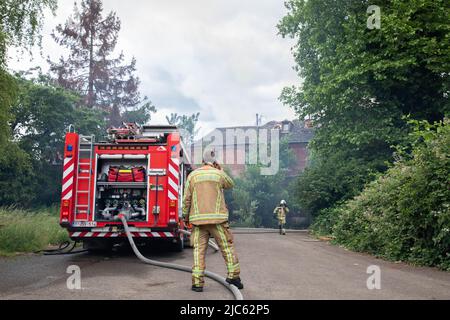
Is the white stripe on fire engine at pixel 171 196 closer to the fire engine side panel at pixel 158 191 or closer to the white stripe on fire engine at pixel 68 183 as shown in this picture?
the fire engine side panel at pixel 158 191

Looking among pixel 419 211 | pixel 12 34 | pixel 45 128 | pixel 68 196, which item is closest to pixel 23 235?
pixel 68 196

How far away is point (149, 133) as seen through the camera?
40.0 ft

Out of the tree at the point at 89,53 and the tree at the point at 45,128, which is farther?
the tree at the point at 89,53

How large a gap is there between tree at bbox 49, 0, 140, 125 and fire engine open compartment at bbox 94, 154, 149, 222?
101 feet

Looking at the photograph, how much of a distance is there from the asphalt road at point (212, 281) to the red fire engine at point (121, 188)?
2.11 ft

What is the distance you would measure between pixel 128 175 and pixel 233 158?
45375 millimetres

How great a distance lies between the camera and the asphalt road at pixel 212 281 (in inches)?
222

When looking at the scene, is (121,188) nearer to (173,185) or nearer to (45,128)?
(173,185)

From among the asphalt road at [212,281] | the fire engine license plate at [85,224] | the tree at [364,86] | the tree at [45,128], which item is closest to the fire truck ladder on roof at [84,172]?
the fire engine license plate at [85,224]

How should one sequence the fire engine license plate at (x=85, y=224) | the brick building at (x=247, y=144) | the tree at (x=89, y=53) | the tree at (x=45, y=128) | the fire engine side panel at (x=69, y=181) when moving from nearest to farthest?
the fire engine side panel at (x=69, y=181) → the fire engine license plate at (x=85, y=224) → the tree at (x=45, y=128) → the tree at (x=89, y=53) → the brick building at (x=247, y=144)

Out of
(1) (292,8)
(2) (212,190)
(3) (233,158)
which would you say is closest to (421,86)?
(1) (292,8)

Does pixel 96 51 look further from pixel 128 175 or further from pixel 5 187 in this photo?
pixel 128 175

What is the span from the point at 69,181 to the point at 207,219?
480cm

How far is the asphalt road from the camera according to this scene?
5.63 m
